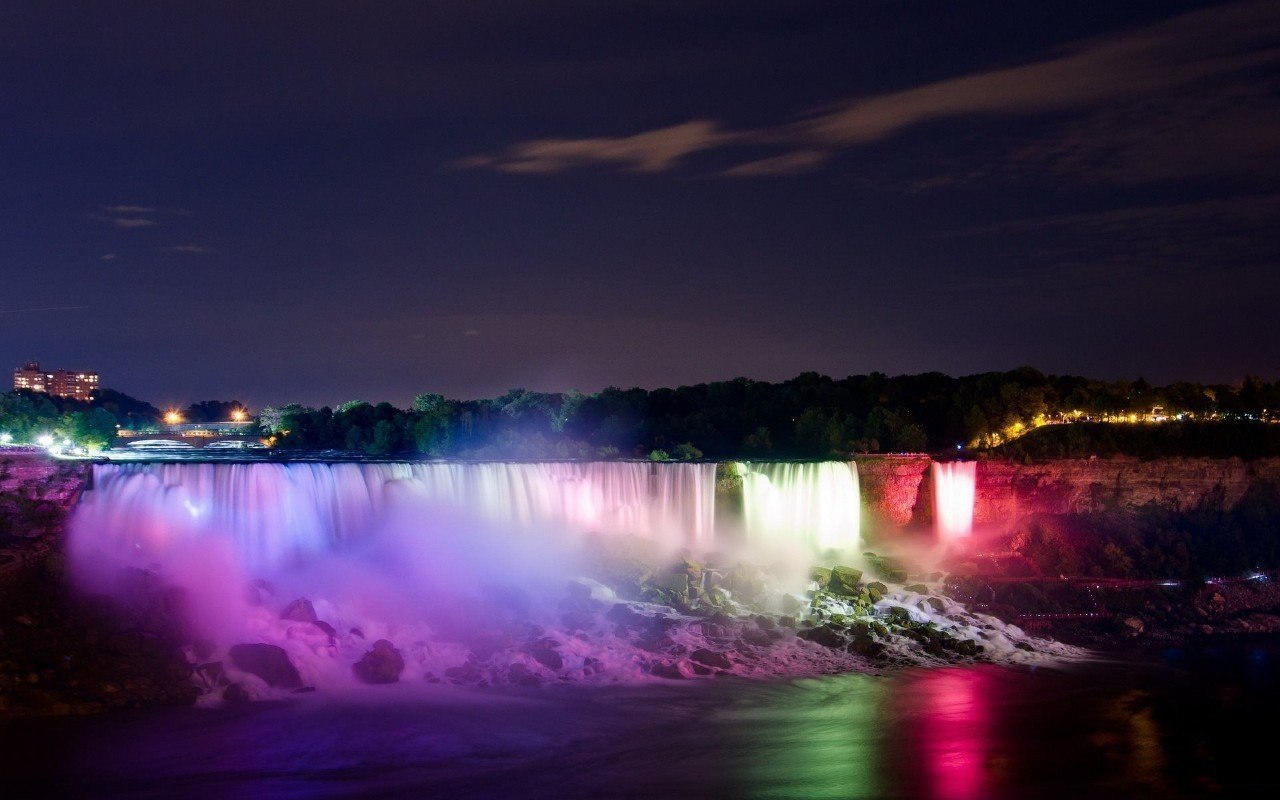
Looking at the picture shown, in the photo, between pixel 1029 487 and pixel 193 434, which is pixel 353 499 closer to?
pixel 1029 487

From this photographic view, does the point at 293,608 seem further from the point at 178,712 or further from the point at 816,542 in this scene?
the point at 816,542

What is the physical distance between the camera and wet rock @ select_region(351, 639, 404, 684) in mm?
29922

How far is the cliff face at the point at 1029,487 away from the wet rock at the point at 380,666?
988 inches

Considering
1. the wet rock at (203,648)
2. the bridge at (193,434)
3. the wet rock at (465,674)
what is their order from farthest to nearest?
the bridge at (193,434)
the wet rock at (465,674)
the wet rock at (203,648)

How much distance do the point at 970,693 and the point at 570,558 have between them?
15.8 m

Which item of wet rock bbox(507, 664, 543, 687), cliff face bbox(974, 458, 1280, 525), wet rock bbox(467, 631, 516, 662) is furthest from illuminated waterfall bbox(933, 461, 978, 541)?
wet rock bbox(507, 664, 543, 687)

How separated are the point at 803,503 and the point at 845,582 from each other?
28.4 feet

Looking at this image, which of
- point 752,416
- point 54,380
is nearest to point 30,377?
point 54,380

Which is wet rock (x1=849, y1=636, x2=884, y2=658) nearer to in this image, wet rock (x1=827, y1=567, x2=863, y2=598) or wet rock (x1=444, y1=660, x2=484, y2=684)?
wet rock (x1=827, y1=567, x2=863, y2=598)

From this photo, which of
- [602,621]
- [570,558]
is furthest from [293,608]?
[570,558]

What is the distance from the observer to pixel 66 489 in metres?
33.3

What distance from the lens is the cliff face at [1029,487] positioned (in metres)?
49.9

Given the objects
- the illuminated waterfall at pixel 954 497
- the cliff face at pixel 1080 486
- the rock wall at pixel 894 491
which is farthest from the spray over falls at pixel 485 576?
the cliff face at pixel 1080 486

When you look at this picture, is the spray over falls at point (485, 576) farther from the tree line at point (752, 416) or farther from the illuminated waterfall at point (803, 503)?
the tree line at point (752, 416)
